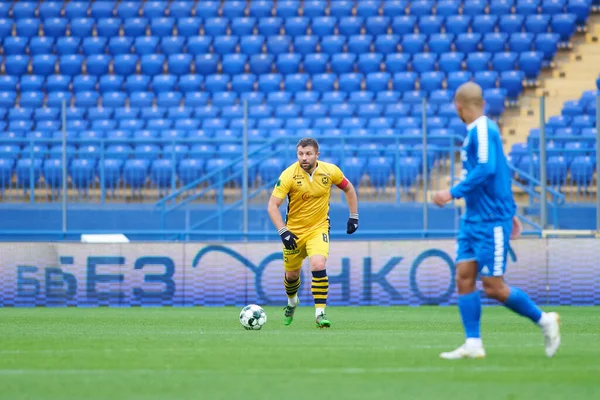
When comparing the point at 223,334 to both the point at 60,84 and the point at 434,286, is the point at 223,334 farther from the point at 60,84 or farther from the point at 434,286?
the point at 60,84

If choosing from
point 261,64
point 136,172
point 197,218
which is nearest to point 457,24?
point 261,64

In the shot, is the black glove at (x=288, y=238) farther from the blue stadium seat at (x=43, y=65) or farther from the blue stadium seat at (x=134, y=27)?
the blue stadium seat at (x=134, y=27)

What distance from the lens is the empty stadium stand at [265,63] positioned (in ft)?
74.9

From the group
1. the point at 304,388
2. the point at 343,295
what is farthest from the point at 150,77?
the point at 304,388

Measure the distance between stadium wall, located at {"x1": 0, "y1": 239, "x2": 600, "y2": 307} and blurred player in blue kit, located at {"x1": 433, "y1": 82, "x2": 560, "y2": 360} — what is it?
877cm

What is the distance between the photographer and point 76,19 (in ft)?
91.1

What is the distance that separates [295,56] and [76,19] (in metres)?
5.97

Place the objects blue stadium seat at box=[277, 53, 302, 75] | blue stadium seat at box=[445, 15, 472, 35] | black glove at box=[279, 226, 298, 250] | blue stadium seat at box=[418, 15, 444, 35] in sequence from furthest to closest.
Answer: blue stadium seat at box=[418, 15, 444, 35]
blue stadium seat at box=[445, 15, 472, 35]
blue stadium seat at box=[277, 53, 302, 75]
black glove at box=[279, 226, 298, 250]

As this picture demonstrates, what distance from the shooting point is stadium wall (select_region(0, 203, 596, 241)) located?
18469mm

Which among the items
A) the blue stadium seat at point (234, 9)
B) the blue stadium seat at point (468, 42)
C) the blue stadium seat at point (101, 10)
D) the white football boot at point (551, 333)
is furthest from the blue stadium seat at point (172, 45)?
the white football boot at point (551, 333)

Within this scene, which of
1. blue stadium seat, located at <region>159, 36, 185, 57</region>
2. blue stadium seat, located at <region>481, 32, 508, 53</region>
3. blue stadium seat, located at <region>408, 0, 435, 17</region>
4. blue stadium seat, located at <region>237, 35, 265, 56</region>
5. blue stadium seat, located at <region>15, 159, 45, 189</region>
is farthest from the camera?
blue stadium seat, located at <region>159, 36, 185, 57</region>

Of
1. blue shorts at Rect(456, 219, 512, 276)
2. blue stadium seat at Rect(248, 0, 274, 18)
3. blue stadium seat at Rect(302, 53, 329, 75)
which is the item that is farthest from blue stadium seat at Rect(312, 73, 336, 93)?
blue shorts at Rect(456, 219, 512, 276)

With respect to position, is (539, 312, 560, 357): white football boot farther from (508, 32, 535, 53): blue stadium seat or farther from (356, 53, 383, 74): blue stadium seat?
(508, 32, 535, 53): blue stadium seat

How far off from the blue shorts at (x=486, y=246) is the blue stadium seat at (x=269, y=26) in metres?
19.8
